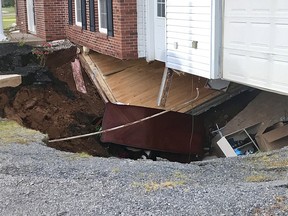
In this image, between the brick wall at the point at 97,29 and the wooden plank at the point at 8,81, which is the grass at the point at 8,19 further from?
the wooden plank at the point at 8,81

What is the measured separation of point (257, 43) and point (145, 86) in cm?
593

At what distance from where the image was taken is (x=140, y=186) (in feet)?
20.4

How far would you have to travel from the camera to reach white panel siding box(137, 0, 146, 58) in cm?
1275

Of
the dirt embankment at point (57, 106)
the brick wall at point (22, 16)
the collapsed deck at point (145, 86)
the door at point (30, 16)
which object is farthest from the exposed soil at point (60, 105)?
the brick wall at point (22, 16)

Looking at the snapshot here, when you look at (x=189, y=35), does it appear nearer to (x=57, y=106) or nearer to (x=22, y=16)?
(x=57, y=106)

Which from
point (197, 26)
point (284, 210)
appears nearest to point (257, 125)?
point (197, 26)

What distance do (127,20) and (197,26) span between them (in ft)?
9.59

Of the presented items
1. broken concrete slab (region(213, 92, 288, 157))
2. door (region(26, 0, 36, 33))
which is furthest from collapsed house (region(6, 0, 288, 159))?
door (region(26, 0, 36, 33))

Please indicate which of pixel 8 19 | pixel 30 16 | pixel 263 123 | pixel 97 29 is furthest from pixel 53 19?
pixel 8 19

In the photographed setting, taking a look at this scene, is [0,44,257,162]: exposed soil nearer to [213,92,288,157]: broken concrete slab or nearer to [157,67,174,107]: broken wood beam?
[213,92,288,157]: broken concrete slab

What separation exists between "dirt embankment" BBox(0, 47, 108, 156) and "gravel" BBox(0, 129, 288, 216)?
14.8 ft

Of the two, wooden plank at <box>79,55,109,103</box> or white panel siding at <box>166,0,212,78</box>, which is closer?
white panel siding at <box>166,0,212,78</box>

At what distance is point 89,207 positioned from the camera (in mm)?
5516

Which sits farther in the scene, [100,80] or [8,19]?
[8,19]
